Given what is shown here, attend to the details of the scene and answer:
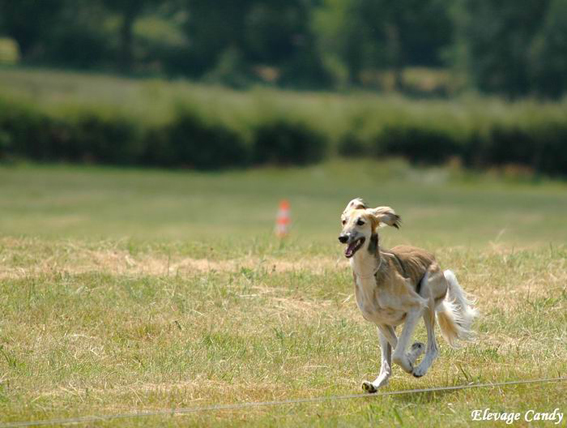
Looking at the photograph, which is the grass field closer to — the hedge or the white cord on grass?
the white cord on grass

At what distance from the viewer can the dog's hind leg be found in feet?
31.1

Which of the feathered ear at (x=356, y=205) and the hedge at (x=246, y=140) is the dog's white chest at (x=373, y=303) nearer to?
the feathered ear at (x=356, y=205)

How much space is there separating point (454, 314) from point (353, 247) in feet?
6.26

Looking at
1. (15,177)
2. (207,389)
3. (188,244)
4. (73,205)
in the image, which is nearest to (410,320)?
(207,389)

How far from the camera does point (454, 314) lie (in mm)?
10445

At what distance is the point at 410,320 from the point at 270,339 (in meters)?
1.97

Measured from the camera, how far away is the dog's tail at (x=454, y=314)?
10.4 m

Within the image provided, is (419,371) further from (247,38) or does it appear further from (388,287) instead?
(247,38)

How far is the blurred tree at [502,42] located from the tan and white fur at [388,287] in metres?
92.5

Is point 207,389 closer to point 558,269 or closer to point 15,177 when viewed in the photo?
point 558,269

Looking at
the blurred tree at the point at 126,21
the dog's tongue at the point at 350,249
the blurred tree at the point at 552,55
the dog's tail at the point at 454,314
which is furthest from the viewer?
the blurred tree at the point at 126,21

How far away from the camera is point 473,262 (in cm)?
1391

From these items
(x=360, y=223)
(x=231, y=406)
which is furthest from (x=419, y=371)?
(x=231, y=406)

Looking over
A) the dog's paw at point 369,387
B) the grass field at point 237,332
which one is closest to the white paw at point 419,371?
the grass field at point 237,332
